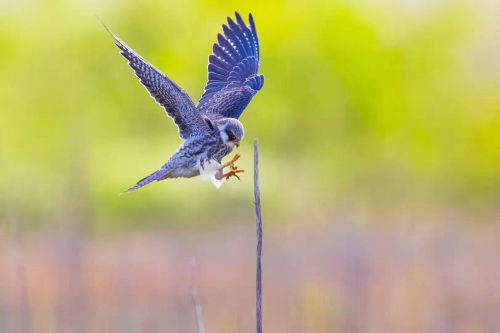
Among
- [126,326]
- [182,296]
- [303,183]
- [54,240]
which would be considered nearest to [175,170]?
[126,326]

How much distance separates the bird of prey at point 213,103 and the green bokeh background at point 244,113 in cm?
1184

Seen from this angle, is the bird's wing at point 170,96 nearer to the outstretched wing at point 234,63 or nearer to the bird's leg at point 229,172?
the bird's leg at point 229,172

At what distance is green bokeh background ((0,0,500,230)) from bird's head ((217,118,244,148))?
12.8 meters

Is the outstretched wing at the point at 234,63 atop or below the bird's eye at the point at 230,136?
atop

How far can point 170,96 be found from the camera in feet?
13.9

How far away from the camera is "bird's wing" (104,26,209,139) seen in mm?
3961

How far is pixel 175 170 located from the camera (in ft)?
14.5

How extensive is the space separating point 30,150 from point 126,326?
16.8m

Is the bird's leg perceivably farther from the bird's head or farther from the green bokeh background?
the green bokeh background

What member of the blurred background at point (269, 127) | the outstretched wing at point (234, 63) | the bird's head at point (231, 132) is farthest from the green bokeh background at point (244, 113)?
the bird's head at point (231, 132)

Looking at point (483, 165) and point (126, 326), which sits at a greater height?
point (483, 165)

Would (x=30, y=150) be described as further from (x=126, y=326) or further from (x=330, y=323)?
(x=330, y=323)

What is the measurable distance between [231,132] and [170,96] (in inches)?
15.4

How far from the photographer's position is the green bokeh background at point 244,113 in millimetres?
19656
